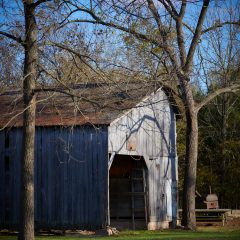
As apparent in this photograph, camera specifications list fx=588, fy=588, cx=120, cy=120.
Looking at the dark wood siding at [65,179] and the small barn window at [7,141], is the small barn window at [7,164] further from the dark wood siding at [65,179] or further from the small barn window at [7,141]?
the small barn window at [7,141]

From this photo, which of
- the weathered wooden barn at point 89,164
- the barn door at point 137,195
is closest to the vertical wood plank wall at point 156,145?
the weathered wooden barn at point 89,164

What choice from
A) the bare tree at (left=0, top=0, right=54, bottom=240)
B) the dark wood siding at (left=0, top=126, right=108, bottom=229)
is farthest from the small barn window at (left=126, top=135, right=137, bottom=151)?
the bare tree at (left=0, top=0, right=54, bottom=240)

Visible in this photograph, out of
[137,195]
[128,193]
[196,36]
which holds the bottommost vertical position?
[137,195]

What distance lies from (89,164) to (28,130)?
6937 mm

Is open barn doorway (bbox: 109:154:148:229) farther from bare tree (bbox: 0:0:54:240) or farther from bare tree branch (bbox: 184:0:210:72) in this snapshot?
bare tree (bbox: 0:0:54:240)

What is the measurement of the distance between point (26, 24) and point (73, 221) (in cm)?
947

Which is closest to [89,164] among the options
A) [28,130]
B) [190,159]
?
[190,159]

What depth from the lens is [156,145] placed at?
27.8 meters

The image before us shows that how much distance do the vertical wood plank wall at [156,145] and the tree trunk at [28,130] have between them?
7345mm

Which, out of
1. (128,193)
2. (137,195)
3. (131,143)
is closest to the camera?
(131,143)

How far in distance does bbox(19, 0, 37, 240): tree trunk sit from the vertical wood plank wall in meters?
7.34

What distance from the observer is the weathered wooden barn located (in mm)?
22891

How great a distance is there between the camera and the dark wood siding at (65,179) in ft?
75.4

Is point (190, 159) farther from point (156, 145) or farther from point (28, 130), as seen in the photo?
point (28, 130)
